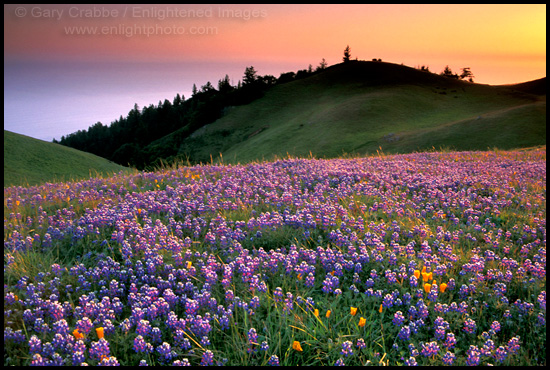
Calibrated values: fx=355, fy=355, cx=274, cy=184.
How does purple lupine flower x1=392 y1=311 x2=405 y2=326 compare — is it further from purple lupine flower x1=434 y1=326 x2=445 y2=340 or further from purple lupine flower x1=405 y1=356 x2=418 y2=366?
purple lupine flower x1=405 y1=356 x2=418 y2=366

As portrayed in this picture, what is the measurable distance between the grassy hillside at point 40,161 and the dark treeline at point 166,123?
1602 inches

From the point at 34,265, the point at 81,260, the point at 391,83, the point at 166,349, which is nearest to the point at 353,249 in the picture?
the point at 166,349

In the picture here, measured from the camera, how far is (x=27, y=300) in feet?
12.9

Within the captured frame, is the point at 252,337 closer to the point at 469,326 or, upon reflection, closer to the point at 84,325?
the point at 84,325

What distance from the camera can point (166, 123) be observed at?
148625 millimetres

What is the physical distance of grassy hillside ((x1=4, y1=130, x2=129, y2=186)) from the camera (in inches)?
1463

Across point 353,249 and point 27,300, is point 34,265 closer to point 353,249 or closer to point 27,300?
point 27,300

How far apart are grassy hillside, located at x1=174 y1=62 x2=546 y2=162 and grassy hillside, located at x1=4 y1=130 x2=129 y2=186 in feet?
55.8

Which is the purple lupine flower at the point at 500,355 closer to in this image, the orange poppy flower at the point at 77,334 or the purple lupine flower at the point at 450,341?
the purple lupine flower at the point at 450,341

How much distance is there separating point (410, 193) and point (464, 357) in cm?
548

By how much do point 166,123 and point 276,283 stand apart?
503 feet

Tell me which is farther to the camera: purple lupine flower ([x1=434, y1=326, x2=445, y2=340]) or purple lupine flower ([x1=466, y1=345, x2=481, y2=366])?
purple lupine flower ([x1=434, y1=326, x2=445, y2=340])

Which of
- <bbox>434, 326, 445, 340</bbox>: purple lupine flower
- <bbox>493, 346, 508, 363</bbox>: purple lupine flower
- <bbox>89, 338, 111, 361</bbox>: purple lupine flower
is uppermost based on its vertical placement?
<bbox>89, 338, 111, 361</bbox>: purple lupine flower

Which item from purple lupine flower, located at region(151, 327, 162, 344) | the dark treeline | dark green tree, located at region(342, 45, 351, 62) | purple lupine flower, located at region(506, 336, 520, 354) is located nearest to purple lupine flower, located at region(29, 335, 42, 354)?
purple lupine flower, located at region(151, 327, 162, 344)
